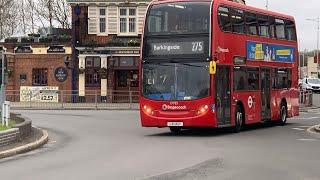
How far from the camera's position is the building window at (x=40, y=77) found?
44750 mm

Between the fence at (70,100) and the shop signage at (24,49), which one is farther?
the shop signage at (24,49)

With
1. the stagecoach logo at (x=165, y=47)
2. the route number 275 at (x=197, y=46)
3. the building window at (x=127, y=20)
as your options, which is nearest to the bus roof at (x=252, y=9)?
the route number 275 at (x=197, y=46)

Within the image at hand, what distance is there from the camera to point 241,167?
13.1m

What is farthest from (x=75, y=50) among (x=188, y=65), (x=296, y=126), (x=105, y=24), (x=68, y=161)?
(x=68, y=161)

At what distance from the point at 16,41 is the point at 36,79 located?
116 inches

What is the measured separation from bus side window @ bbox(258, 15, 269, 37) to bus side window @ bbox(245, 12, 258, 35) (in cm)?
39

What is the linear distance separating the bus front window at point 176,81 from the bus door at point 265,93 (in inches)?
183

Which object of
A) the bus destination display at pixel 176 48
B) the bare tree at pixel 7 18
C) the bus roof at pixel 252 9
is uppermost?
the bare tree at pixel 7 18

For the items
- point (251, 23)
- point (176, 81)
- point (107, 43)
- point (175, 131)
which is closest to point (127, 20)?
point (107, 43)

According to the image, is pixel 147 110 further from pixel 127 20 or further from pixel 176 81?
pixel 127 20

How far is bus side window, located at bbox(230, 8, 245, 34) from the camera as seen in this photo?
71.3 feet

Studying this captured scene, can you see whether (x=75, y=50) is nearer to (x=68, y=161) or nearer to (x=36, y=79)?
(x=36, y=79)

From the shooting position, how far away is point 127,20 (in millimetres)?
44406

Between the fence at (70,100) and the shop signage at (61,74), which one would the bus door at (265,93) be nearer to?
the fence at (70,100)
